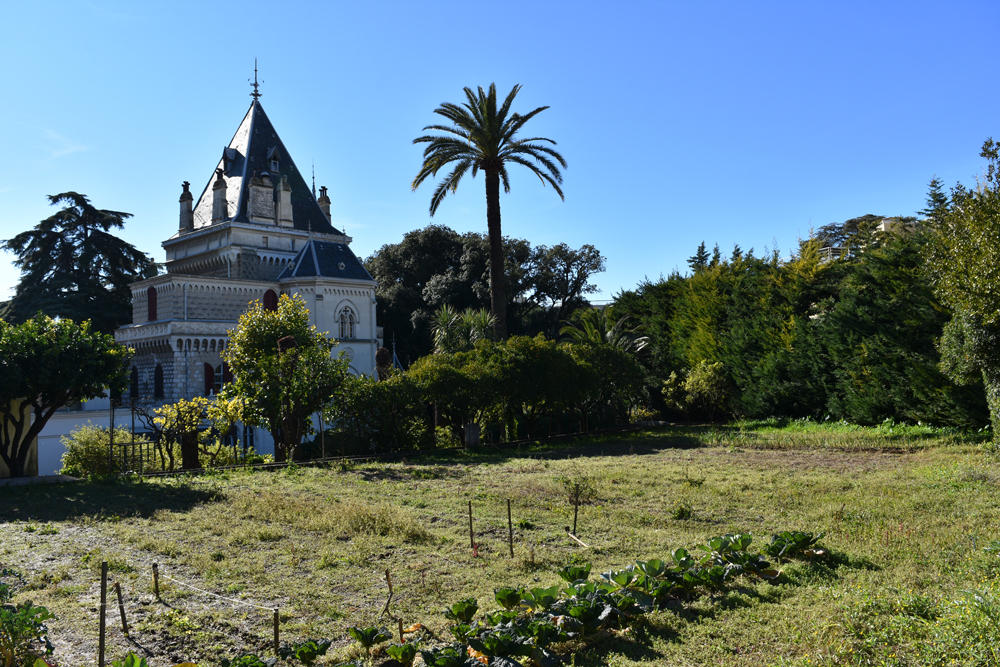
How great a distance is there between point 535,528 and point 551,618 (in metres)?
3.90

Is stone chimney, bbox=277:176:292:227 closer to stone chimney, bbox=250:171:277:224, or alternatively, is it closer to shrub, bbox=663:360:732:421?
stone chimney, bbox=250:171:277:224

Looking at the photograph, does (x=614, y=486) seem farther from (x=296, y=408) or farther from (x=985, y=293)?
(x=296, y=408)

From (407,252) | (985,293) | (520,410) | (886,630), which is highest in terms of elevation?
(407,252)

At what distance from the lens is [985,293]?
41.4 feet

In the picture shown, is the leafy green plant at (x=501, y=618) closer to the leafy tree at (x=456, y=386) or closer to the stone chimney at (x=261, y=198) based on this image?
the leafy tree at (x=456, y=386)

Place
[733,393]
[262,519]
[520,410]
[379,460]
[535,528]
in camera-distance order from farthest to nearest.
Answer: [733,393] < [520,410] < [379,460] < [262,519] < [535,528]

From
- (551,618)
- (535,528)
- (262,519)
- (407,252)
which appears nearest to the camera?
(551,618)

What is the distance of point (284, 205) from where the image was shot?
48.2m

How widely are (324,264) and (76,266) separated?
56.8 feet

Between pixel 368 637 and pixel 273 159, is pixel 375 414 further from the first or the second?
pixel 273 159

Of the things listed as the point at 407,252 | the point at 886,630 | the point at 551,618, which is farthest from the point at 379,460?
the point at 407,252

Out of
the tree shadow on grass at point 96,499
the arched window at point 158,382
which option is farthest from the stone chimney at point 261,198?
the tree shadow on grass at point 96,499

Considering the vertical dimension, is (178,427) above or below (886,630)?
above

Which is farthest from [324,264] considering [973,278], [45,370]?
[973,278]
